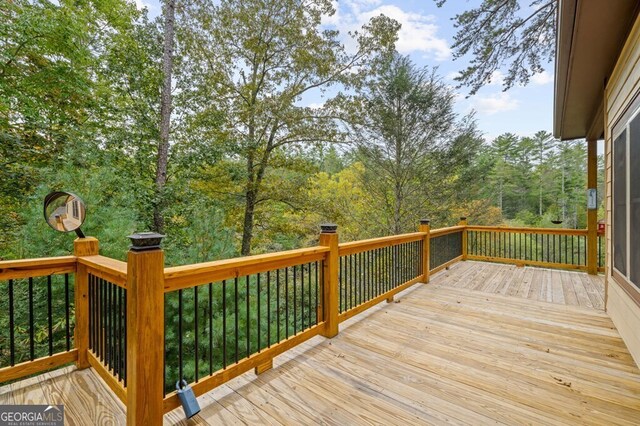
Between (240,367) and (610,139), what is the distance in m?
4.36

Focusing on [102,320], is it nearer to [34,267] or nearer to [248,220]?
[34,267]

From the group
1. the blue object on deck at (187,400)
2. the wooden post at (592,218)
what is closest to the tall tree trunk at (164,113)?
the blue object on deck at (187,400)

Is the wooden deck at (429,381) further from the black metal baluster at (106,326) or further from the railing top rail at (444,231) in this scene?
the railing top rail at (444,231)

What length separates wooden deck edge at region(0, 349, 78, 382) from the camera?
182cm

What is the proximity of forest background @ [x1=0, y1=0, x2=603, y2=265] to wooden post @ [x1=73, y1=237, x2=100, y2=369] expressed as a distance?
6.64 feet

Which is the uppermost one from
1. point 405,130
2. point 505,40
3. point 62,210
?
point 505,40

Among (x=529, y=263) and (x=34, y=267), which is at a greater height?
(x=34, y=267)

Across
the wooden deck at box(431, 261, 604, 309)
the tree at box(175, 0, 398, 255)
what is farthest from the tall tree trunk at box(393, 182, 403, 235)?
the wooden deck at box(431, 261, 604, 309)

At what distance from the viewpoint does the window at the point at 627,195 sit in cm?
219

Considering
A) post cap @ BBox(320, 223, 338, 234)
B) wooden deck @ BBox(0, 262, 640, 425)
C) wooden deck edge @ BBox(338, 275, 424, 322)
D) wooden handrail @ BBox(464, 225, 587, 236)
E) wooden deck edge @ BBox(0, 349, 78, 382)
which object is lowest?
wooden deck @ BBox(0, 262, 640, 425)

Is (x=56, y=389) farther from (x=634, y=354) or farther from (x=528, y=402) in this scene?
(x=634, y=354)

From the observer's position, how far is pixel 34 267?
1848 millimetres

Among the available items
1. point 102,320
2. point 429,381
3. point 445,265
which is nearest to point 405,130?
point 445,265

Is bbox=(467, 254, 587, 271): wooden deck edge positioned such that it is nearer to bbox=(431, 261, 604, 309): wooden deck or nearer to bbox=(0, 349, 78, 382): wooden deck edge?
bbox=(431, 261, 604, 309): wooden deck
